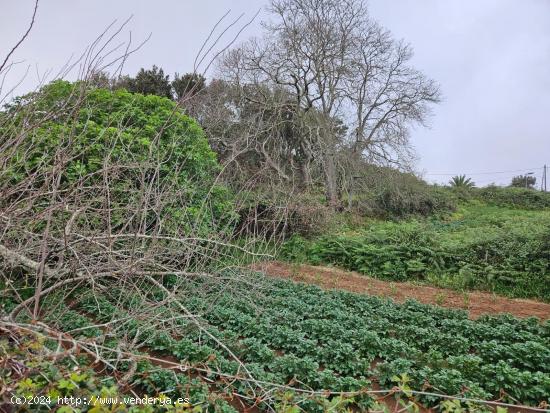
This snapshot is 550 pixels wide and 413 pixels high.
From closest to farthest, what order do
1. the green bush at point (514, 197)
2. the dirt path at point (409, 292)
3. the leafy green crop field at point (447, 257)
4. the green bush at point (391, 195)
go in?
the dirt path at point (409, 292) → the leafy green crop field at point (447, 257) → the green bush at point (391, 195) → the green bush at point (514, 197)

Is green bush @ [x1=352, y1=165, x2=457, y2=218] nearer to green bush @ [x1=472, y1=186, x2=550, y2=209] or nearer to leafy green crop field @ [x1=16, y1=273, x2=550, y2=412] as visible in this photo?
green bush @ [x1=472, y1=186, x2=550, y2=209]

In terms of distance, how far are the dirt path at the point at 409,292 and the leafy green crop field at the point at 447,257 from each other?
1.51 feet

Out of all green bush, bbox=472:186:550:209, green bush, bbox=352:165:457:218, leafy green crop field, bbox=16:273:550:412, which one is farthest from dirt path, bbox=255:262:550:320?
green bush, bbox=472:186:550:209

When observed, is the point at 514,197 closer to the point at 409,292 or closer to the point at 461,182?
the point at 461,182

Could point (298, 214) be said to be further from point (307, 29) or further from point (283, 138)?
point (307, 29)

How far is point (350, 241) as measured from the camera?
38.6 feet

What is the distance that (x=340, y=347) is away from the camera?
4676 millimetres

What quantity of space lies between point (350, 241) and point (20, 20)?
31.4 feet

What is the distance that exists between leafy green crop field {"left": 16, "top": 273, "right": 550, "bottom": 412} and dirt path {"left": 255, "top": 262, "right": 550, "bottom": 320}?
0.90 m

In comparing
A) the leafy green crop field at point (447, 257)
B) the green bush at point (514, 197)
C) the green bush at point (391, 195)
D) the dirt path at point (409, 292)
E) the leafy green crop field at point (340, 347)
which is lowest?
the leafy green crop field at point (340, 347)

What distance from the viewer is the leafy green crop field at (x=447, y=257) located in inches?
348

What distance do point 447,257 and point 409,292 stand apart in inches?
87.6

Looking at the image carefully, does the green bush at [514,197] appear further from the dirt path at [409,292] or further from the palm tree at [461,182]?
the dirt path at [409,292]

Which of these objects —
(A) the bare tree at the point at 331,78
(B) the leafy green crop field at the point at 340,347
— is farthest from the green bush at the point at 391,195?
(B) the leafy green crop field at the point at 340,347
